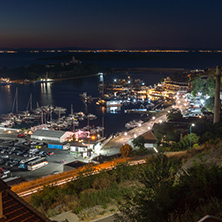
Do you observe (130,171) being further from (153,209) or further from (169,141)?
(169,141)

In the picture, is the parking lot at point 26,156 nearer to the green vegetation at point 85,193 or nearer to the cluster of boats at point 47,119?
the green vegetation at point 85,193

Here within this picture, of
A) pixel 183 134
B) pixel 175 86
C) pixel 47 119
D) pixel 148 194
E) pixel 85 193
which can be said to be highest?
pixel 148 194

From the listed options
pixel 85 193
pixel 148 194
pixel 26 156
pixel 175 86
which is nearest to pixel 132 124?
pixel 26 156

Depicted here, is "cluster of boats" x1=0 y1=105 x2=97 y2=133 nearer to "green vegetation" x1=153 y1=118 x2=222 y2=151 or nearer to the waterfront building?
"green vegetation" x1=153 y1=118 x2=222 y2=151

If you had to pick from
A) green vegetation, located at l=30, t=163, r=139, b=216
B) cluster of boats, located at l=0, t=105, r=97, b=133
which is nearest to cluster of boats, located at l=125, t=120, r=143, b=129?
cluster of boats, located at l=0, t=105, r=97, b=133

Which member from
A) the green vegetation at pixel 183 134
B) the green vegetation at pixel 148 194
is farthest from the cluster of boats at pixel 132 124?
the green vegetation at pixel 148 194

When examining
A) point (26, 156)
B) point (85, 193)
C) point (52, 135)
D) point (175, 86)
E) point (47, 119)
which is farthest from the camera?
point (175, 86)

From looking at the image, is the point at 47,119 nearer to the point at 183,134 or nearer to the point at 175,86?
the point at 183,134

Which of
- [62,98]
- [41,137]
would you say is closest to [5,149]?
[41,137]
